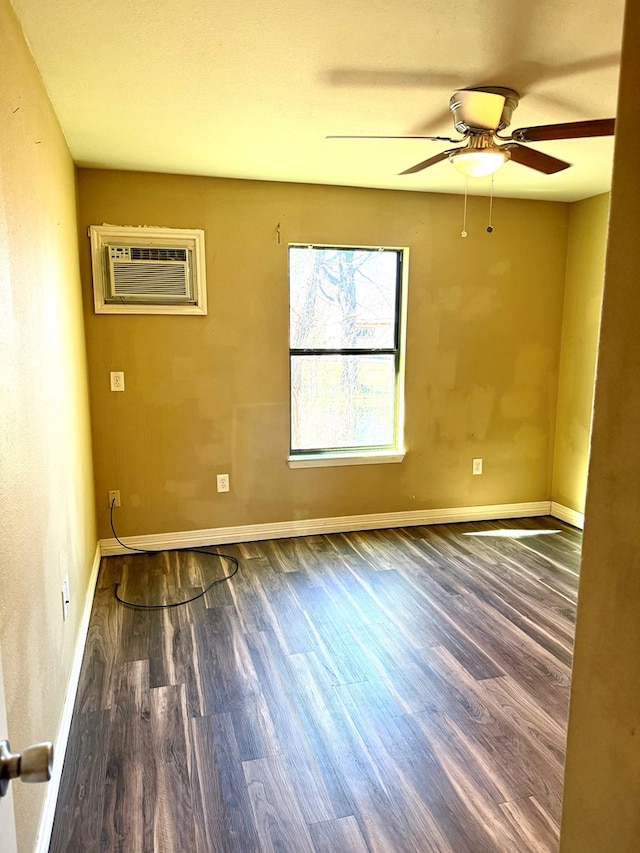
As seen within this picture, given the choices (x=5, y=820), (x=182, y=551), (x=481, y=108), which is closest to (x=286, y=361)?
(x=182, y=551)

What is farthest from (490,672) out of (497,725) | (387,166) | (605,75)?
(387,166)

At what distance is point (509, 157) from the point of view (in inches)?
89.8

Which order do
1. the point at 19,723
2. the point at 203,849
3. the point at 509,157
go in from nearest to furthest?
the point at 19,723
the point at 203,849
the point at 509,157

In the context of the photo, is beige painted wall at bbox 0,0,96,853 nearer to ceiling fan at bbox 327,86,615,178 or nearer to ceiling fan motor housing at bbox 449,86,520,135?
ceiling fan at bbox 327,86,615,178

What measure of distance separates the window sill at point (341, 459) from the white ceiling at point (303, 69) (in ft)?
6.36

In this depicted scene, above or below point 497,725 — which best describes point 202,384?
above

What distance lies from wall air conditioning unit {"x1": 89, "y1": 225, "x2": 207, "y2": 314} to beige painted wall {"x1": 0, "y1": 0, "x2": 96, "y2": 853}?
69 centimetres

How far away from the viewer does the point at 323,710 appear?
85.3 inches

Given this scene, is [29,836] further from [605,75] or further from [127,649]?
[605,75]

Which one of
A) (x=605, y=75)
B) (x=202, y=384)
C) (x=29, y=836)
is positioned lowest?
(x=29, y=836)

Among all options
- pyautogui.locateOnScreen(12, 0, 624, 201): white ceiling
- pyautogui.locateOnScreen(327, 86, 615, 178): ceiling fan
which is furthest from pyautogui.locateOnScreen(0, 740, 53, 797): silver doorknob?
pyautogui.locateOnScreen(327, 86, 615, 178): ceiling fan

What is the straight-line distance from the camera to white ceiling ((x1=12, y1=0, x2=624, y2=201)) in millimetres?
1679

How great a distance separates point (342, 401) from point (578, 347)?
A: 73.5 inches

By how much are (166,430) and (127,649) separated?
57.9 inches
